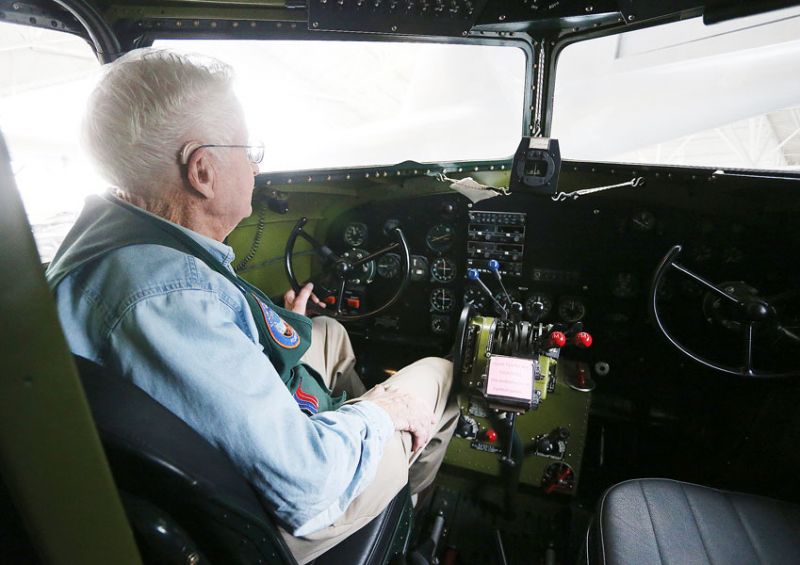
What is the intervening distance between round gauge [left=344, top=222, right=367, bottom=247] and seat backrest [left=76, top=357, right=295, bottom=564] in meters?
1.60

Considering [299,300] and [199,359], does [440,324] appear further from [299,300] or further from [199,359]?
[199,359]

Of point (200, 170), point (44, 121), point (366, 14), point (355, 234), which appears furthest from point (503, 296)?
point (44, 121)

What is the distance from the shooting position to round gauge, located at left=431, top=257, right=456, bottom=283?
6.80ft

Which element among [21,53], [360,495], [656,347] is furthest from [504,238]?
[21,53]

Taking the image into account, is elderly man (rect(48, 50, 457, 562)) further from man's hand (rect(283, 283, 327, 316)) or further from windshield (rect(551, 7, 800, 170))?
windshield (rect(551, 7, 800, 170))

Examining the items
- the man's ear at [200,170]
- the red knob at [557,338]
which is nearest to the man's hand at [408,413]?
the red knob at [557,338]

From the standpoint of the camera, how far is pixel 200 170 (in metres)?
0.95

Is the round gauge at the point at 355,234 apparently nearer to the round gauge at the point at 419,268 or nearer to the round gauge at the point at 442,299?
the round gauge at the point at 419,268

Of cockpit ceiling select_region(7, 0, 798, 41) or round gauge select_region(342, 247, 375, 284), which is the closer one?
cockpit ceiling select_region(7, 0, 798, 41)

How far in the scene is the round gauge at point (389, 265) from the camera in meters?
2.17

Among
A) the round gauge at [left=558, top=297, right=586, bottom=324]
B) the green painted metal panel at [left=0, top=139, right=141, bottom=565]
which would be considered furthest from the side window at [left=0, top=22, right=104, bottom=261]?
the round gauge at [left=558, top=297, right=586, bottom=324]

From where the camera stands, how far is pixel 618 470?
6.38 ft

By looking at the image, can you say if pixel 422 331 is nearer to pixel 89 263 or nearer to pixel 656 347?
pixel 656 347

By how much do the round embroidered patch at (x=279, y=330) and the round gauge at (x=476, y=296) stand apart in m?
1.04
